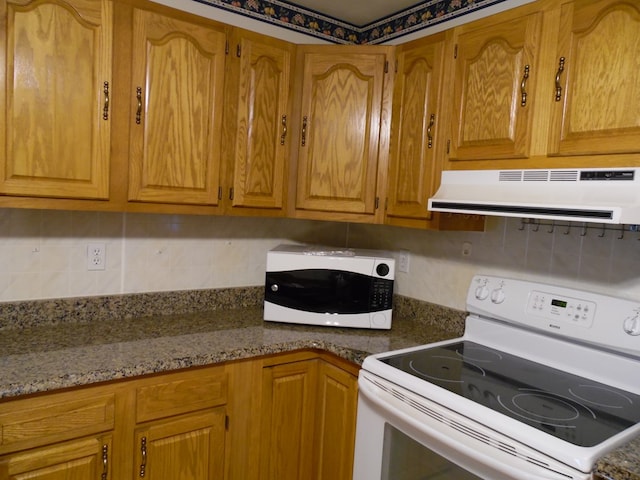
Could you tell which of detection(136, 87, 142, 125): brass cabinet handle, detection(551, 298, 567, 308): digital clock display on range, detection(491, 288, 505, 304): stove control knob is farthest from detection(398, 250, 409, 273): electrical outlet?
detection(136, 87, 142, 125): brass cabinet handle

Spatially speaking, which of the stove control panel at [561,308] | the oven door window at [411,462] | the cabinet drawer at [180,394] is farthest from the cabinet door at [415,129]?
the cabinet drawer at [180,394]

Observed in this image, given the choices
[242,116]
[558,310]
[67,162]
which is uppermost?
[242,116]

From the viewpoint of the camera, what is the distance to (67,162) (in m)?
1.54

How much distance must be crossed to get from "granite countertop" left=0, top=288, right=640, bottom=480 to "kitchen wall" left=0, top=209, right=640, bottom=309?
0.07 meters

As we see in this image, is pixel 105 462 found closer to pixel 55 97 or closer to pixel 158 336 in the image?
pixel 158 336

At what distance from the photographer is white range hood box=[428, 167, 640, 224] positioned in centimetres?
120

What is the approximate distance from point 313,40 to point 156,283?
150cm

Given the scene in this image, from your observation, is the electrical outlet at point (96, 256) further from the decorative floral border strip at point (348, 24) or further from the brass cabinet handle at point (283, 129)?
the decorative floral border strip at point (348, 24)

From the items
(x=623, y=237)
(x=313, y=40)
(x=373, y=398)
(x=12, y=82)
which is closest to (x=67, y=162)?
(x=12, y=82)

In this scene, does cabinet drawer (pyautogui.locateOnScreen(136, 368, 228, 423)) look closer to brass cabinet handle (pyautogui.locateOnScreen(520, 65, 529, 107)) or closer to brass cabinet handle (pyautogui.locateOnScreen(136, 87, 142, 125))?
brass cabinet handle (pyautogui.locateOnScreen(136, 87, 142, 125))

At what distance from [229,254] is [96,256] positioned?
1.99 feet

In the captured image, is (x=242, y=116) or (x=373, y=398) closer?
(x=373, y=398)

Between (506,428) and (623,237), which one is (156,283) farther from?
(623,237)

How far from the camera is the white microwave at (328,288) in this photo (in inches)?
78.6
